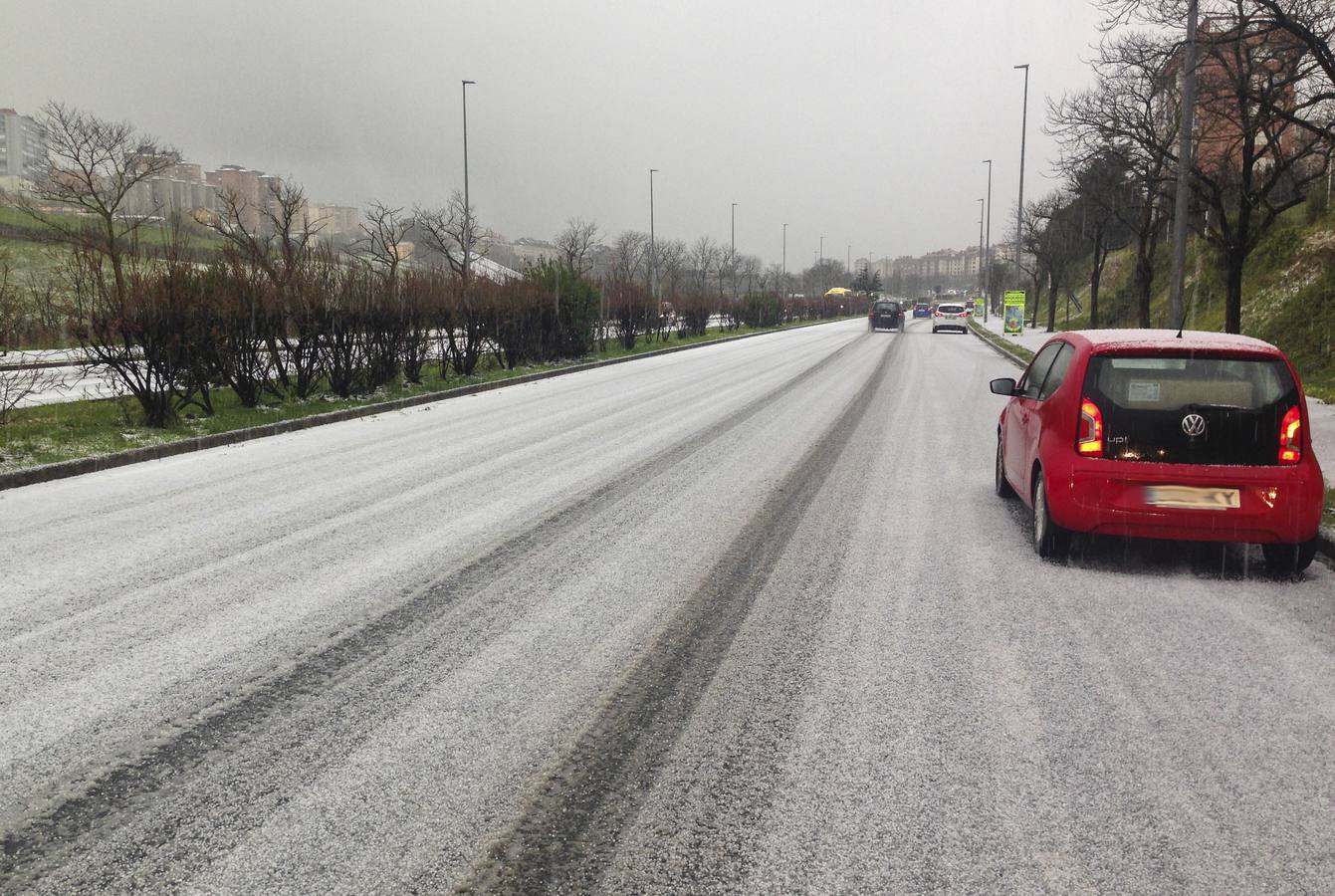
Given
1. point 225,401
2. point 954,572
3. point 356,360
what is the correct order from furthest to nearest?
point 356,360, point 225,401, point 954,572

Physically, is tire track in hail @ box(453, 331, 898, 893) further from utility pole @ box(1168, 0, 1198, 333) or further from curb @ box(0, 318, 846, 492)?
utility pole @ box(1168, 0, 1198, 333)

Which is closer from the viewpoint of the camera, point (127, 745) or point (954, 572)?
point (127, 745)

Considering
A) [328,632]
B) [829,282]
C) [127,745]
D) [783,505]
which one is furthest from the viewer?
[829,282]

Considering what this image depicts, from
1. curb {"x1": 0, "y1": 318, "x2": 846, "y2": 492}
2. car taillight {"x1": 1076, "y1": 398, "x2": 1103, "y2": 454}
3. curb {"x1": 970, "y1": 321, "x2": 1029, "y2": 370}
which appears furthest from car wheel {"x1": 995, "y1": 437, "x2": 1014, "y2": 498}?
curb {"x1": 970, "y1": 321, "x2": 1029, "y2": 370}

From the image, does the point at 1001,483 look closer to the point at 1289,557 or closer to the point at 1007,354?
the point at 1289,557

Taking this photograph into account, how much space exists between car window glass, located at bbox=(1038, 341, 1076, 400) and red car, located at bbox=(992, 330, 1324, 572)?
322 millimetres

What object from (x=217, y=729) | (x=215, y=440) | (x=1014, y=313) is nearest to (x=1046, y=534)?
(x=217, y=729)

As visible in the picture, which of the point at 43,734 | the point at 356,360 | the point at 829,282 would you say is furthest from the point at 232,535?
the point at 829,282

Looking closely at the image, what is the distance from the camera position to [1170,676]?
4.26 metres

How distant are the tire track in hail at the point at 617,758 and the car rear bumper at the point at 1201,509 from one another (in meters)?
2.09

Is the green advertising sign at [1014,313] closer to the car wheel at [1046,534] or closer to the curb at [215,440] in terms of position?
the curb at [215,440]

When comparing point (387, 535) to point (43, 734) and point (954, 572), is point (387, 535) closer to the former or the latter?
point (43, 734)

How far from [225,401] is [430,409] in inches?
128

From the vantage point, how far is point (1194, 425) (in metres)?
5.85
